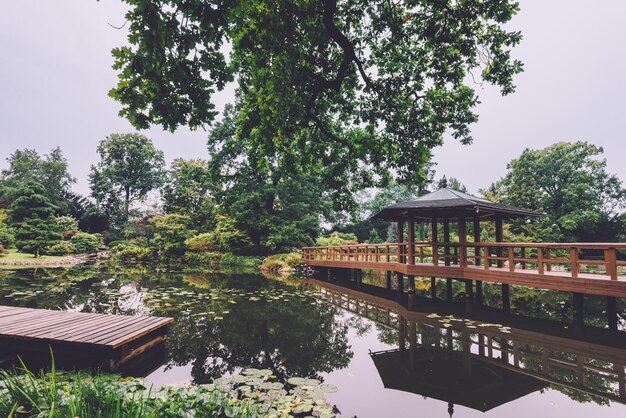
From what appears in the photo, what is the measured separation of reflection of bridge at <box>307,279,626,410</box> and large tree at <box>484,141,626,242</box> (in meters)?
20.6

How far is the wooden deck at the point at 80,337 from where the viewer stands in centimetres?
439

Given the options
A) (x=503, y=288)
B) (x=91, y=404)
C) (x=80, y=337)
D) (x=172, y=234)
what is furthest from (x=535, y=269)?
(x=172, y=234)

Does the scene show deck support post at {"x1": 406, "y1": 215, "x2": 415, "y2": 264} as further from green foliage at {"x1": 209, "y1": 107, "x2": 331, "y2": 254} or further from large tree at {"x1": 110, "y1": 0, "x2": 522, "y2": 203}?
green foliage at {"x1": 209, "y1": 107, "x2": 331, "y2": 254}

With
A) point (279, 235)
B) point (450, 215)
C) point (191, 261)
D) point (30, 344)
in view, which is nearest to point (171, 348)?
point (30, 344)

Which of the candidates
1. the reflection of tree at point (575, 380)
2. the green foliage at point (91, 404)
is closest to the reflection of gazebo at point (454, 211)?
the reflection of tree at point (575, 380)

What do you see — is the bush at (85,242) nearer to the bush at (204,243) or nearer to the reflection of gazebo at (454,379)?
the bush at (204,243)

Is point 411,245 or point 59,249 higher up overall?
point 411,245

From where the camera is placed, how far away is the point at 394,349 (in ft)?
19.5

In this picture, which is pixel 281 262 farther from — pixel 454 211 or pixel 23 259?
pixel 23 259

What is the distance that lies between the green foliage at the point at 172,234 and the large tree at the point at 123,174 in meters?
20.9

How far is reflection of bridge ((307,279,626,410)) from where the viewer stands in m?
4.33

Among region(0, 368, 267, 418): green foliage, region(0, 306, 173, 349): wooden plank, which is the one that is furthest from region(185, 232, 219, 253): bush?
region(0, 368, 267, 418): green foliage

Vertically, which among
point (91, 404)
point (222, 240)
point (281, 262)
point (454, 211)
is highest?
point (454, 211)

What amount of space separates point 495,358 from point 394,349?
1.81m
